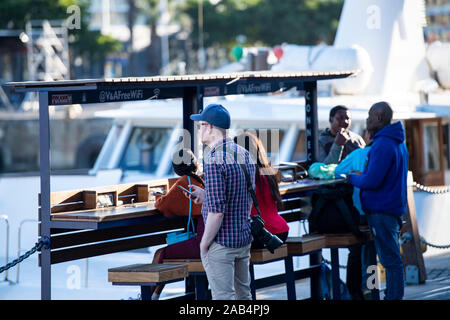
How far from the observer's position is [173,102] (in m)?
15.9

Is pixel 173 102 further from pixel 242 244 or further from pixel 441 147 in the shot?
pixel 242 244

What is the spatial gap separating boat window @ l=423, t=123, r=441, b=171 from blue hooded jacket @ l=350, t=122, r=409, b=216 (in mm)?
6248

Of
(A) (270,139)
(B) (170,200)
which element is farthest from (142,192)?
(A) (270,139)

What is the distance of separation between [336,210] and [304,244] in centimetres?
54

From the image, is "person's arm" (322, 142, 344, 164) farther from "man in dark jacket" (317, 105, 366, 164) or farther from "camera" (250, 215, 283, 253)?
"camera" (250, 215, 283, 253)

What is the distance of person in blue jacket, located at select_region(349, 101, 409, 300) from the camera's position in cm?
774

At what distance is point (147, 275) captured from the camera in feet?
23.2

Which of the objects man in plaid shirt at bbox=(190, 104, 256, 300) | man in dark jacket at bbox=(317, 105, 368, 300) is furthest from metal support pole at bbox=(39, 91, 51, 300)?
man in dark jacket at bbox=(317, 105, 368, 300)

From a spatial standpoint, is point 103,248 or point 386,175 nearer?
point 386,175

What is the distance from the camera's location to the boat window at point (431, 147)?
13984mm

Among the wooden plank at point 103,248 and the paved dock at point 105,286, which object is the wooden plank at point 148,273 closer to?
the wooden plank at point 103,248
